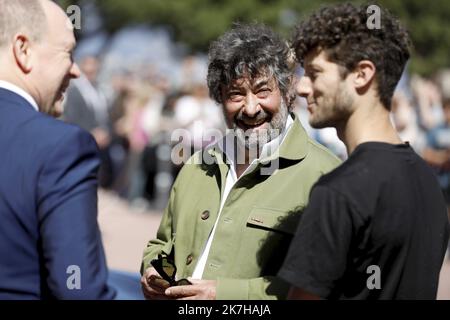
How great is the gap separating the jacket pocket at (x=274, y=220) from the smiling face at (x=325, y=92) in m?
0.52

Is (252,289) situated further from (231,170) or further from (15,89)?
(15,89)

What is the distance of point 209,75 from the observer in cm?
369

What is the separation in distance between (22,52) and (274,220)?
3.81ft

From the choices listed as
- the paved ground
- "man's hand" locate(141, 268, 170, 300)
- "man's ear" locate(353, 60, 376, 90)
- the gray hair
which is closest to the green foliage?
the paved ground

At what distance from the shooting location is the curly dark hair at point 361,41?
2670 millimetres

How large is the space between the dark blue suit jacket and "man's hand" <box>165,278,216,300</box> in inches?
29.3

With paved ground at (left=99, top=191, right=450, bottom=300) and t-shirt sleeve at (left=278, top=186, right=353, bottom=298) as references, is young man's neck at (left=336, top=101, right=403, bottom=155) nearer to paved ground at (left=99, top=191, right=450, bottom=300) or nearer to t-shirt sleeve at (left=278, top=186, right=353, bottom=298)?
t-shirt sleeve at (left=278, top=186, right=353, bottom=298)

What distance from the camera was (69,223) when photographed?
95.2 inches

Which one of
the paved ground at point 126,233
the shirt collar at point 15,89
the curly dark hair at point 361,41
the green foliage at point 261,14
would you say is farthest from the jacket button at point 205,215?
the green foliage at point 261,14

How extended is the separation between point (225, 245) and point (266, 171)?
1.14 feet

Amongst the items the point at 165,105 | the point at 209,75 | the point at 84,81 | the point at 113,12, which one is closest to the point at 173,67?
the point at 113,12

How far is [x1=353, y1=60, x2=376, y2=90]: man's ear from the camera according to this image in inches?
105

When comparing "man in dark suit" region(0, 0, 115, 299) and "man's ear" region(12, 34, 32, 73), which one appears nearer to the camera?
"man in dark suit" region(0, 0, 115, 299)
